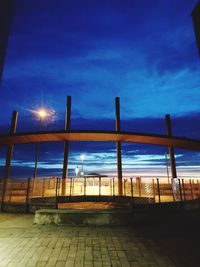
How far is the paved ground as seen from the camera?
397 cm

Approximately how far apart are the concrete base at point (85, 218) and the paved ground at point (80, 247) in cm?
29

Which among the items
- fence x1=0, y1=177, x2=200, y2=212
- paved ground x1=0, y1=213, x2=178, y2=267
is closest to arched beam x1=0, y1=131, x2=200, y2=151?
fence x1=0, y1=177, x2=200, y2=212

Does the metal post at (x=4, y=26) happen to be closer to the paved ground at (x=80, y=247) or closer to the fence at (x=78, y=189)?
the paved ground at (x=80, y=247)

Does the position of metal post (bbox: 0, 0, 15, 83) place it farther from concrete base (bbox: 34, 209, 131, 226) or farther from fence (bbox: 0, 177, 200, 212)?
fence (bbox: 0, 177, 200, 212)

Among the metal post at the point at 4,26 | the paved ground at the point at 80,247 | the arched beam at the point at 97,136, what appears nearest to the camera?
the paved ground at the point at 80,247

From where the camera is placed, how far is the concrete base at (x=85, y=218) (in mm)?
6892

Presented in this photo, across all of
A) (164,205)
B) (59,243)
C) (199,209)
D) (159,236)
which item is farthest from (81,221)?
(199,209)

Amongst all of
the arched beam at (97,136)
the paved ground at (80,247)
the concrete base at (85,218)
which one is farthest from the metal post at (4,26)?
the paved ground at (80,247)

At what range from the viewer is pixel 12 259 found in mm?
4098

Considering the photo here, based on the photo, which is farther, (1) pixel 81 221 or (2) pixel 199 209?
(2) pixel 199 209

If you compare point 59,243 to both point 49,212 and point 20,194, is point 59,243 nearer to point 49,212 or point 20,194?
point 49,212

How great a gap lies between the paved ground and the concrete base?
0.29 metres

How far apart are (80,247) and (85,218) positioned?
212 centimetres

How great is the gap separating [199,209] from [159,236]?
5.45 metres
